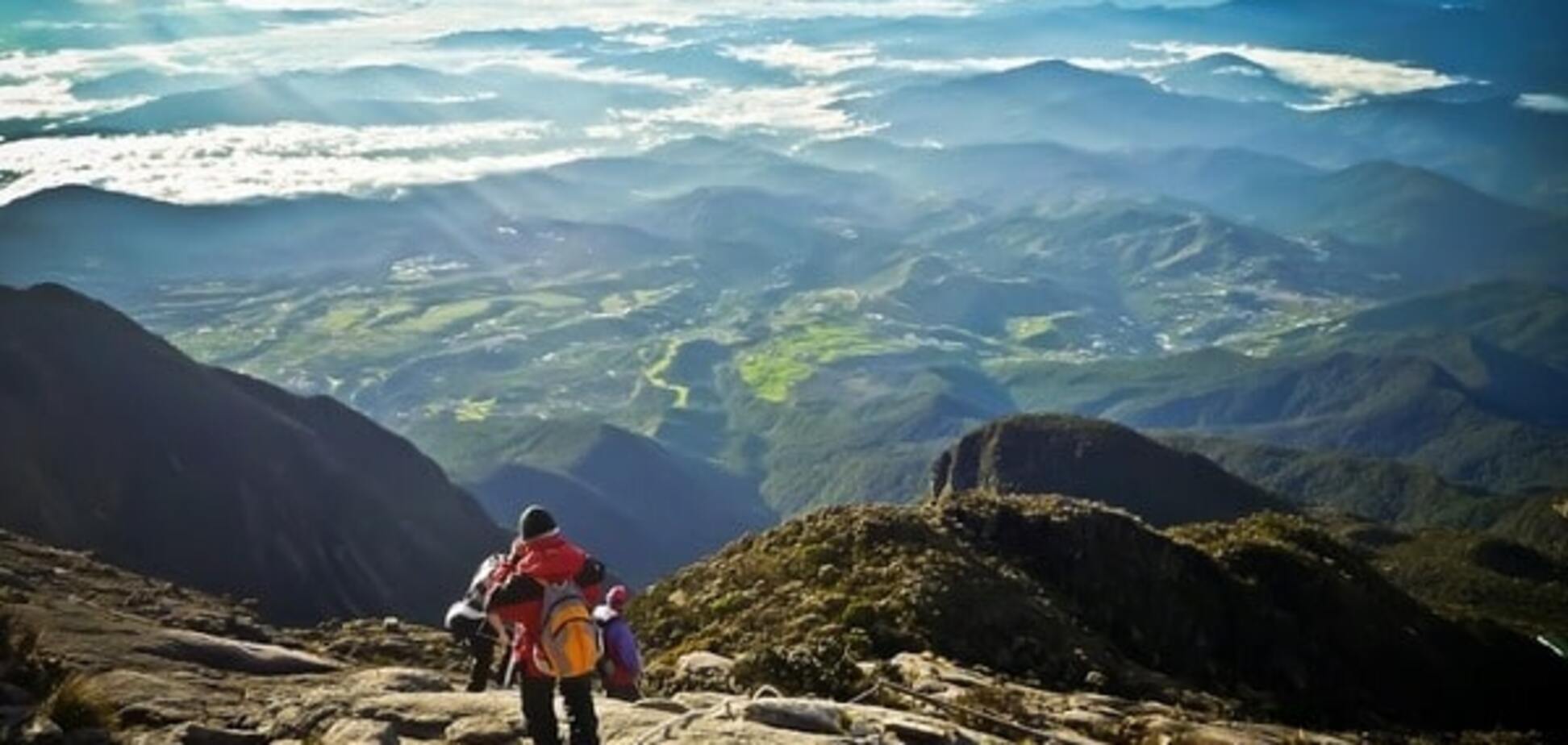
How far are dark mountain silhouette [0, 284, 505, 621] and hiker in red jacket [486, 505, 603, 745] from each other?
9280 cm

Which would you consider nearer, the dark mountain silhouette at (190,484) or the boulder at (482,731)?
the boulder at (482,731)

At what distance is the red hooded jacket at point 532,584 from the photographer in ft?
72.4

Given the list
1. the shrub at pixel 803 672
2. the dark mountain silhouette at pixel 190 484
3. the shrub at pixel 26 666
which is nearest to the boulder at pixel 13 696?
the shrub at pixel 26 666

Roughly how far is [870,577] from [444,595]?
338 ft

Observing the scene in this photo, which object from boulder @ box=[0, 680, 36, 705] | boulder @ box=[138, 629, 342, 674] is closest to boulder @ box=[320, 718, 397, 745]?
boulder @ box=[0, 680, 36, 705]

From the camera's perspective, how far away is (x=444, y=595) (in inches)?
5428

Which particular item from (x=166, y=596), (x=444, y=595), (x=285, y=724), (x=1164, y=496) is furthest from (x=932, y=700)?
(x=1164, y=496)

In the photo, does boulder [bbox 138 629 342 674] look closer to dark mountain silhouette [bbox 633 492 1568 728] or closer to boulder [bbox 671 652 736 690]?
boulder [bbox 671 652 736 690]

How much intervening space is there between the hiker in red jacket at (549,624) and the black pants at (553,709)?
12 millimetres

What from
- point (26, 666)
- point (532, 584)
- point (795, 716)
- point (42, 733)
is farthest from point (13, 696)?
point (795, 716)

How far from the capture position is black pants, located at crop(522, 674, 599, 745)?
72.5 feet

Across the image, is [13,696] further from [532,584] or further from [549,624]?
[549,624]

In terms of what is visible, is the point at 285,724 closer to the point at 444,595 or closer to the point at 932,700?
the point at 932,700

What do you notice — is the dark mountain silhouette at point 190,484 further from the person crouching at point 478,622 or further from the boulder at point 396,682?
the person crouching at point 478,622
